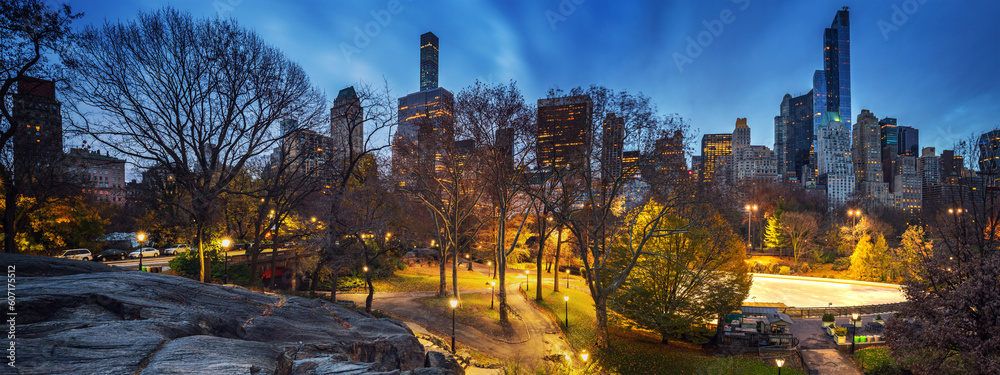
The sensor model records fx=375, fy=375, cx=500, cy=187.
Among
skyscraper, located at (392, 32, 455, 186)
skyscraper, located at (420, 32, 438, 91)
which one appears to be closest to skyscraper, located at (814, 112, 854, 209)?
skyscraper, located at (420, 32, 438, 91)

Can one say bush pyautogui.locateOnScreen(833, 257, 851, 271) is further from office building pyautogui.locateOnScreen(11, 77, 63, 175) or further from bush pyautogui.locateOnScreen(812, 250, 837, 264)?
office building pyautogui.locateOnScreen(11, 77, 63, 175)

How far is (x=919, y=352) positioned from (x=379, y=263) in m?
32.5

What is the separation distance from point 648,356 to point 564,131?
12.9 meters

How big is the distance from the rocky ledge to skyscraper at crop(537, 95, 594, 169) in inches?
→ 560

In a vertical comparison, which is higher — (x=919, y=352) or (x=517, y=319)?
(x=919, y=352)

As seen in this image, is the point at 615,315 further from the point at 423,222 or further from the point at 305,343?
the point at 423,222

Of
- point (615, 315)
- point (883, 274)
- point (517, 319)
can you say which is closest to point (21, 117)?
point (517, 319)

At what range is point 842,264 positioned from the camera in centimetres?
4734

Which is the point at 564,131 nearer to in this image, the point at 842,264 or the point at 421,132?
the point at 421,132

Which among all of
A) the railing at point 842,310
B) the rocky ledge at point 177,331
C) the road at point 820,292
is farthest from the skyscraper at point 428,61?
the rocky ledge at point 177,331

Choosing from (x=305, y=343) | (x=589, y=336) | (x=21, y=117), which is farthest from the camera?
(x=589, y=336)

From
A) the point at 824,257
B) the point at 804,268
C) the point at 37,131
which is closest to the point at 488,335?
the point at 37,131

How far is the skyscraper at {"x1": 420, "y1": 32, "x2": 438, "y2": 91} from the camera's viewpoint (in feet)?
209

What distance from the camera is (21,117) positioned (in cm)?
1652
